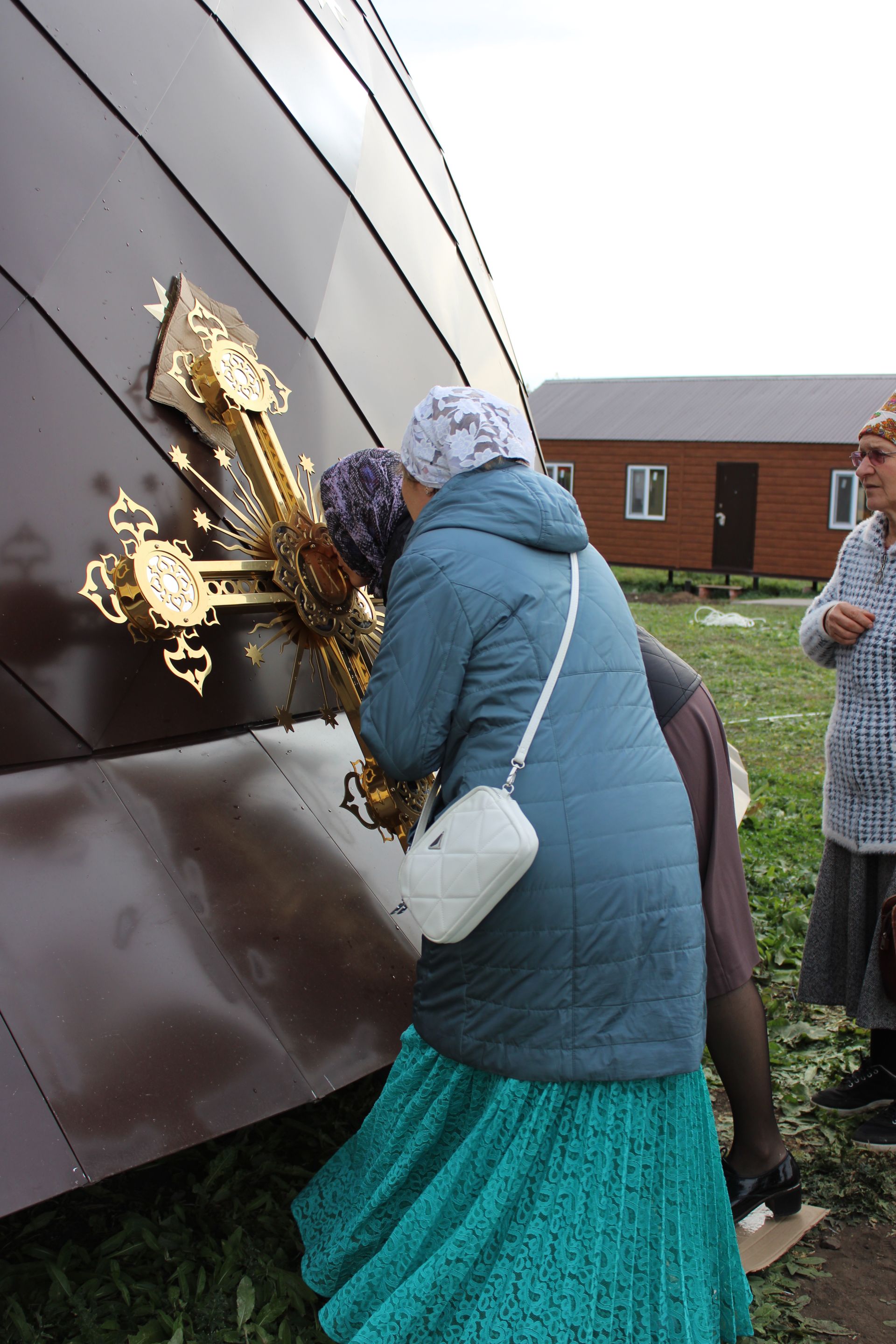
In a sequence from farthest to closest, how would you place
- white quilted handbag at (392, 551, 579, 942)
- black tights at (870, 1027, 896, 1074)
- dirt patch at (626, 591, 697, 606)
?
dirt patch at (626, 591, 697, 606)
black tights at (870, 1027, 896, 1074)
white quilted handbag at (392, 551, 579, 942)

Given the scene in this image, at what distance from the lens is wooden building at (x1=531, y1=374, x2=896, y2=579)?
2134cm

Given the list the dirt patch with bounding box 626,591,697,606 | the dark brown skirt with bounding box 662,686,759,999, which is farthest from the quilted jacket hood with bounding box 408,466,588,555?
the dirt patch with bounding box 626,591,697,606

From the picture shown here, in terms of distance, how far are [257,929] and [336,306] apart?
5.99 ft

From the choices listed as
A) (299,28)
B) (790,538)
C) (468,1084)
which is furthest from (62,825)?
(790,538)

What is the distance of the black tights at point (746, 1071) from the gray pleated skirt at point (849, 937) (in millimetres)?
689

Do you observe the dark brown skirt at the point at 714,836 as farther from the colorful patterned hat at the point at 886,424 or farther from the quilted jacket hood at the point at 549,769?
the colorful patterned hat at the point at 886,424

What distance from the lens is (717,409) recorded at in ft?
77.3

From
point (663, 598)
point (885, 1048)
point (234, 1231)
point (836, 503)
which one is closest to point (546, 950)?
point (234, 1231)

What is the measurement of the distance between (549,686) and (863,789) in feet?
5.45

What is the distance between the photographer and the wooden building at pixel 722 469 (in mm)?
21344

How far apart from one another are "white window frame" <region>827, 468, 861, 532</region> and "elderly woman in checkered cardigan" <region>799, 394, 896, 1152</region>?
1816cm

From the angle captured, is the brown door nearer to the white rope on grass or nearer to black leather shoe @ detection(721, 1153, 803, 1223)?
the white rope on grass

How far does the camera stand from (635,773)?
1.96m

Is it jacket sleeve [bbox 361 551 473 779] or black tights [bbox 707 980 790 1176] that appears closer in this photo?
jacket sleeve [bbox 361 551 473 779]
